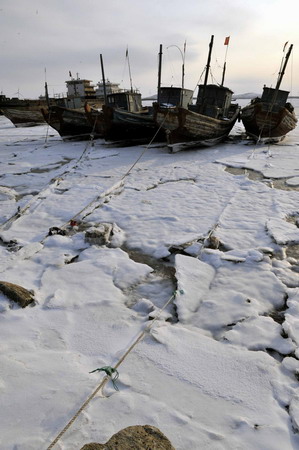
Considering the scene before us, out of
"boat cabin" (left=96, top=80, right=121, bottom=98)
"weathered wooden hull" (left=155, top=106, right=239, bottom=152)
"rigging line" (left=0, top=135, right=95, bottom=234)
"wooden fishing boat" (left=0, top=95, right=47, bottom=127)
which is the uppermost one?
"boat cabin" (left=96, top=80, right=121, bottom=98)

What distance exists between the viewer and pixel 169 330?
9.25 feet

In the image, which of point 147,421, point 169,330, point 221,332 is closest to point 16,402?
point 147,421

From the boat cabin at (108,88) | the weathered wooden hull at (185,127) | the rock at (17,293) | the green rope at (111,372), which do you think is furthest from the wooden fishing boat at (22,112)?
the green rope at (111,372)

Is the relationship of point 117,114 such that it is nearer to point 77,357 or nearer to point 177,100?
point 177,100

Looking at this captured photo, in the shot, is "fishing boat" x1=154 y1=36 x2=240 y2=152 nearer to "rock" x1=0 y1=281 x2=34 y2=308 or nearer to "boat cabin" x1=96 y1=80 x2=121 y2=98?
"rock" x1=0 y1=281 x2=34 y2=308

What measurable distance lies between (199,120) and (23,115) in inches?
813

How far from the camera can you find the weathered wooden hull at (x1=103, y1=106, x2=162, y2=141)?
1302cm

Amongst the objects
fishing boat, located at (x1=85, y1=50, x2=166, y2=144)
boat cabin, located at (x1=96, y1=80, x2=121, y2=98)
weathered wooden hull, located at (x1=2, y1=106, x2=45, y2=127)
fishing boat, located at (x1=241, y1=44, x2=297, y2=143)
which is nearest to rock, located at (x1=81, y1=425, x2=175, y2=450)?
fishing boat, located at (x1=85, y1=50, x2=166, y2=144)

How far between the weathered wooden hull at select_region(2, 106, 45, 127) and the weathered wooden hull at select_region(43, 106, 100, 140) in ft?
37.6

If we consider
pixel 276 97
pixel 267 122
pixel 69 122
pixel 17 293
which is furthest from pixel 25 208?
pixel 276 97

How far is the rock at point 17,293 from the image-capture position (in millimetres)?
3111

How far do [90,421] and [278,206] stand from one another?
5582 mm

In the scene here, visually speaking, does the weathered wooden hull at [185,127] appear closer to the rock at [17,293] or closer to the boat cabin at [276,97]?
the boat cabin at [276,97]

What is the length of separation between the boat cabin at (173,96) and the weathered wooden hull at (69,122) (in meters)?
4.61
